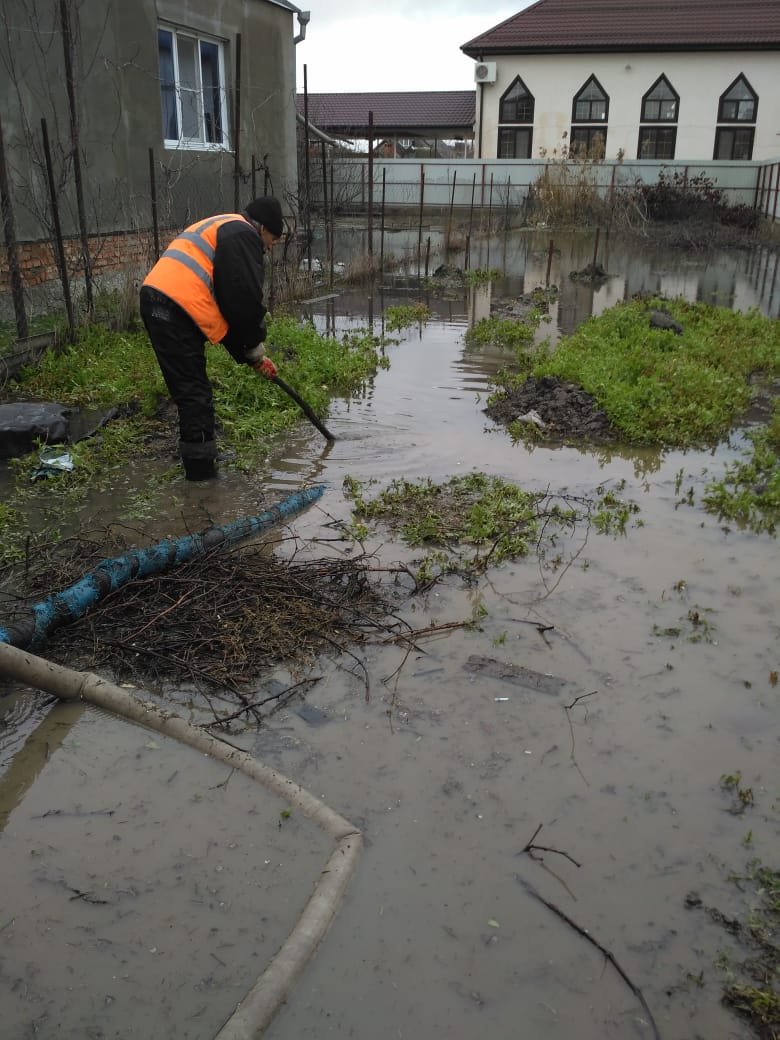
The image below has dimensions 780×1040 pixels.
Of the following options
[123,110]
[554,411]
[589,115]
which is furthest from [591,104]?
[554,411]

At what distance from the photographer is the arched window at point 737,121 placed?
1204 inches

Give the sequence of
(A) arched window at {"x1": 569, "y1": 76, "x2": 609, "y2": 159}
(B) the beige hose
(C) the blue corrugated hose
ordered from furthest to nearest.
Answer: (A) arched window at {"x1": 569, "y1": 76, "x2": 609, "y2": 159}
(C) the blue corrugated hose
(B) the beige hose

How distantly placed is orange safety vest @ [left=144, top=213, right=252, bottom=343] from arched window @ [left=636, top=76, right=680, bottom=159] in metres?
30.3

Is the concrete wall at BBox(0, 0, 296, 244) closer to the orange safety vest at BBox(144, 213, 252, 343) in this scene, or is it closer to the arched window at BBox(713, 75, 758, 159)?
the orange safety vest at BBox(144, 213, 252, 343)

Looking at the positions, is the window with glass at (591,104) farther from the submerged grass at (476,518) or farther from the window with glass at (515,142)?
the submerged grass at (476,518)

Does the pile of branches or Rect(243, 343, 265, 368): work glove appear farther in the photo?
Rect(243, 343, 265, 368): work glove

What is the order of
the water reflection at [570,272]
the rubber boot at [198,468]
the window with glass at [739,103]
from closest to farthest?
the rubber boot at [198,468], the water reflection at [570,272], the window with glass at [739,103]

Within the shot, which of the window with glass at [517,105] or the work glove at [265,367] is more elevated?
the window with glass at [517,105]

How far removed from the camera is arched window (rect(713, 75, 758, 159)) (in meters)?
30.6

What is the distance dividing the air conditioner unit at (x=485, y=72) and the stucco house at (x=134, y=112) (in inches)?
720

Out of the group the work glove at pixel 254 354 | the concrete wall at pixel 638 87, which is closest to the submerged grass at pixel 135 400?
the work glove at pixel 254 354

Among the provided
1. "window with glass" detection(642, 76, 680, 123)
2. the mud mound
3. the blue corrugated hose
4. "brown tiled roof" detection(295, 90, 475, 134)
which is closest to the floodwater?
the blue corrugated hose

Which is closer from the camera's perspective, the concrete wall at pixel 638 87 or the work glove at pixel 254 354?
the work glove at pixel 254 354

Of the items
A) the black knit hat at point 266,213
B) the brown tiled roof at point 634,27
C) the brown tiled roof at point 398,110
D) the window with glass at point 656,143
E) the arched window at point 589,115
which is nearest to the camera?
the black knit hat at point 266,213
